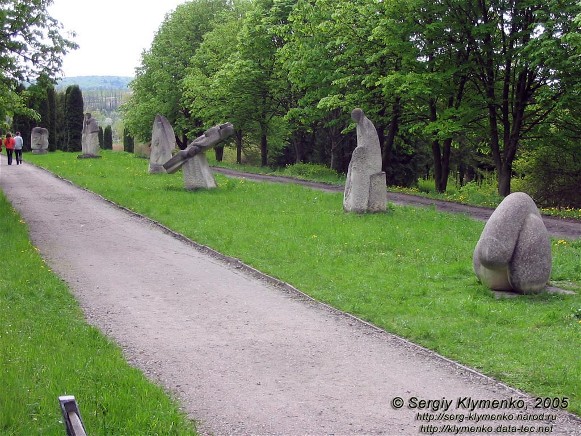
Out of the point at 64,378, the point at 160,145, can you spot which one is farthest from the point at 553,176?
the point at 64,378

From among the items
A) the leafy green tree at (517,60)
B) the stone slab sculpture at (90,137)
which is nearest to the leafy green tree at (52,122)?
the stone slab sculpture at (90,137)

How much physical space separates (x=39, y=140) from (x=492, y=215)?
151 feet

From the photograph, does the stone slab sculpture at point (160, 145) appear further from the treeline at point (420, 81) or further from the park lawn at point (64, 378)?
the park lawn at point (64, 378)

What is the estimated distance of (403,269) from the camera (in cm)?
1226

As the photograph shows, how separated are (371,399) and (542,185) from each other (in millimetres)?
25433

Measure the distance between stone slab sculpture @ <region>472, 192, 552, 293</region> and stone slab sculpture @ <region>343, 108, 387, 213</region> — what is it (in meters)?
7.83

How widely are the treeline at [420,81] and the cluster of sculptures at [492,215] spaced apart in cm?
604

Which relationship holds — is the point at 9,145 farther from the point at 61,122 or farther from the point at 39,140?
the point at 61,122

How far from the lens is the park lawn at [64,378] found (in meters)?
5.73

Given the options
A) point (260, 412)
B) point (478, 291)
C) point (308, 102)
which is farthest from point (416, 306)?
point (308, 102)

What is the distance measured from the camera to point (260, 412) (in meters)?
6.28

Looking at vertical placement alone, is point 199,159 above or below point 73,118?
below

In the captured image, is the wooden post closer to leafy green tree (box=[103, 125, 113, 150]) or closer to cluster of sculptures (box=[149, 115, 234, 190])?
cluster of sculptures (box=[149, 115, 234, 190])

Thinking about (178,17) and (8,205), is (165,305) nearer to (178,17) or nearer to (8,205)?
(8,205)
